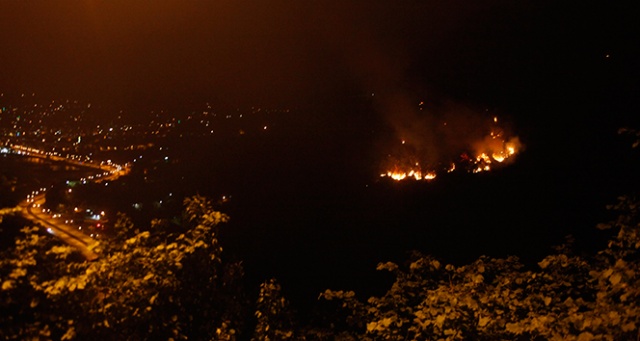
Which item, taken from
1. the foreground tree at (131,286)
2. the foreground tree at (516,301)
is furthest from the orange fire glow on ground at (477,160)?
the foreground tree at (131,286)

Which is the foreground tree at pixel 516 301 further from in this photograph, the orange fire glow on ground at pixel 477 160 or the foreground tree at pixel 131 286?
the orange fire glow on ground at pixel 477 160

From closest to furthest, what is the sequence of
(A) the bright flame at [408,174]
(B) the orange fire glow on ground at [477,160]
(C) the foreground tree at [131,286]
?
(C) the foreground tree at [131,286] → (B) the orange fire glow on ground at [477,160] → (A) the bright flame at [408,174]

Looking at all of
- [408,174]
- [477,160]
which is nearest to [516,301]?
[408,174]

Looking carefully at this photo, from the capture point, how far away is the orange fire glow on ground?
2155cm

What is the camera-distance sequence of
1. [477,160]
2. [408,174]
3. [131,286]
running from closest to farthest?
1. [131,286]
2. [477,160]
3. [408,174]

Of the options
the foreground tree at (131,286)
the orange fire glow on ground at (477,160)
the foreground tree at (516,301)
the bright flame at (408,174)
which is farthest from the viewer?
the bright flame at (408,174)

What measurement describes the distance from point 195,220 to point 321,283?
9.71 m

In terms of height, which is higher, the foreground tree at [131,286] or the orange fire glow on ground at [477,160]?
the orange fire glow on ground at [477,160]

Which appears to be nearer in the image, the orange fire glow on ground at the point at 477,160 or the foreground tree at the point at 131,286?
the foreground tree at the point at 131,286

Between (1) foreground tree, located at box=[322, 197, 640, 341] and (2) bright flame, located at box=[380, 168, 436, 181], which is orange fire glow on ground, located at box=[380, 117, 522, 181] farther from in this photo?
(1) foreground tree, located at box=[322, 197, 640, 341]

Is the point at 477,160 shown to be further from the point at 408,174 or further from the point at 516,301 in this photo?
the point at 516,301

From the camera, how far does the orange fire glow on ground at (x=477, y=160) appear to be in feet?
70.7

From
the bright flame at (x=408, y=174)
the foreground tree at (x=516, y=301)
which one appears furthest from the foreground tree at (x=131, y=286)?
the bright flame at (x=408, y=174)

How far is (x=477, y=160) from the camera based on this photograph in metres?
22.0
